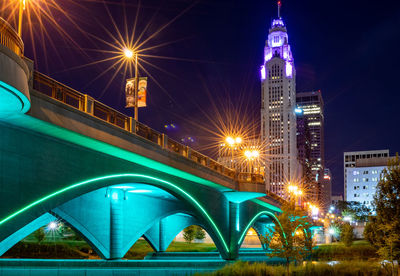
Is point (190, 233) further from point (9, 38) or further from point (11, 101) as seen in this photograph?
point (9, 38)

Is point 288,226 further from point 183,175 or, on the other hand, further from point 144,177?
point 144,177

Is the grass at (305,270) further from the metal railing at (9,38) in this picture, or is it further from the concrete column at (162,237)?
the concrete column at (162,237)

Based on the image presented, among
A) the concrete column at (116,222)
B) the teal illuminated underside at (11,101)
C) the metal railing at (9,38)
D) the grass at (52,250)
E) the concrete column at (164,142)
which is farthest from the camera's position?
the grass at (52,250)

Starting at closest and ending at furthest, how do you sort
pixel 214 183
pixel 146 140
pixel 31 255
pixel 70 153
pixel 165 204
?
pixel 70 153
pixel 146 140
pixel 214 183
pixel 165 204
pixel 31 255

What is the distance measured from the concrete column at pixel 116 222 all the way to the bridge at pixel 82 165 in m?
0.08

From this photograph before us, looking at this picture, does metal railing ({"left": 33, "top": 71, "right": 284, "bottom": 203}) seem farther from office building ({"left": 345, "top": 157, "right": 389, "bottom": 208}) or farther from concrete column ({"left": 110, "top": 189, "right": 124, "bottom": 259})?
office building ({"left": 345, "top": 157, "right": 389, "bottom": 208})

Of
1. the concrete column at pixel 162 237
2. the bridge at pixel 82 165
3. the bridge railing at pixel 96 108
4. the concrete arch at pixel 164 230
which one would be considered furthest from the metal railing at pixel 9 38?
the concrete column at pixel 162 237

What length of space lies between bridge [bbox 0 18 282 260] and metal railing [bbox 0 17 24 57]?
30 mm

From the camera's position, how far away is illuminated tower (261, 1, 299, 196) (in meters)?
184

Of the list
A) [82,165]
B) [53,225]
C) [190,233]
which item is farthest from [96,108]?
[190,233]

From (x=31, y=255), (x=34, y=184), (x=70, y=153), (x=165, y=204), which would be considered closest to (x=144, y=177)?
(x=70, y=153)

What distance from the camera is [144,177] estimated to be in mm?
26172

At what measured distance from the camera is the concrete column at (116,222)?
35.4 meters

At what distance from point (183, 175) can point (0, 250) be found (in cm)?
1473
